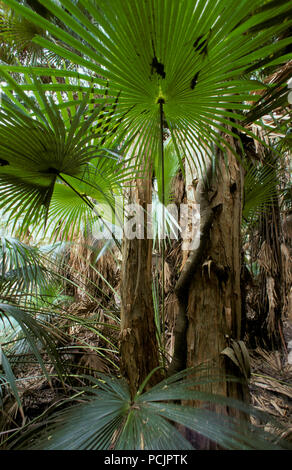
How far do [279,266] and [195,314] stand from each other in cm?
156

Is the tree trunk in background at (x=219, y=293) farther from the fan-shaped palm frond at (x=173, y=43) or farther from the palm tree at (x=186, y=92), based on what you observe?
the fan-shaped palm frond at (x=173, y=43)

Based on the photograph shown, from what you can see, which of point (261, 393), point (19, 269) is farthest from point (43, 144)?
point (261, 393)

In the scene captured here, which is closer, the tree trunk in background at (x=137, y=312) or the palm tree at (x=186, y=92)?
the palm tree at (x=186, y=92)

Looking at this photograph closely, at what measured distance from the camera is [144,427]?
40 cm

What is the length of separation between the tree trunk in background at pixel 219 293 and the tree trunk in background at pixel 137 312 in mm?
200

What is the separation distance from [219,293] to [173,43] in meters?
0.63

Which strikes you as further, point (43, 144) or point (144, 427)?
point (43, 144)

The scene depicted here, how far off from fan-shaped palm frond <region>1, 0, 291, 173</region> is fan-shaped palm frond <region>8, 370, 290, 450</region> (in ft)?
2.01

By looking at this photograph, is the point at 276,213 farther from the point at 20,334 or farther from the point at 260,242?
the point at 20,334

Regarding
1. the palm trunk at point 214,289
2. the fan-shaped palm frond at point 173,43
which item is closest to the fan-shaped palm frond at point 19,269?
the palm trunk at point 214,289

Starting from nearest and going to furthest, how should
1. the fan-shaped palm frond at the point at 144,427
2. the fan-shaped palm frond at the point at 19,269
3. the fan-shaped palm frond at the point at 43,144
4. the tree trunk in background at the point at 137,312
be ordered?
the fan-shaped palm frond at the point at 144,427 → the fan-shaped palm frond at the point at 43,144 → the tree trunk in background at the point at 137,312 → the fan-shaped palm frond at the point at 19,269

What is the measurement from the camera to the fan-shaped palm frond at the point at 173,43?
447 millimetres

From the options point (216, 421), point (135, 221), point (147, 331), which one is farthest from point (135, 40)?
point (147, 331)

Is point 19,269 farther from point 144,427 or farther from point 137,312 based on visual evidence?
point 144,427
